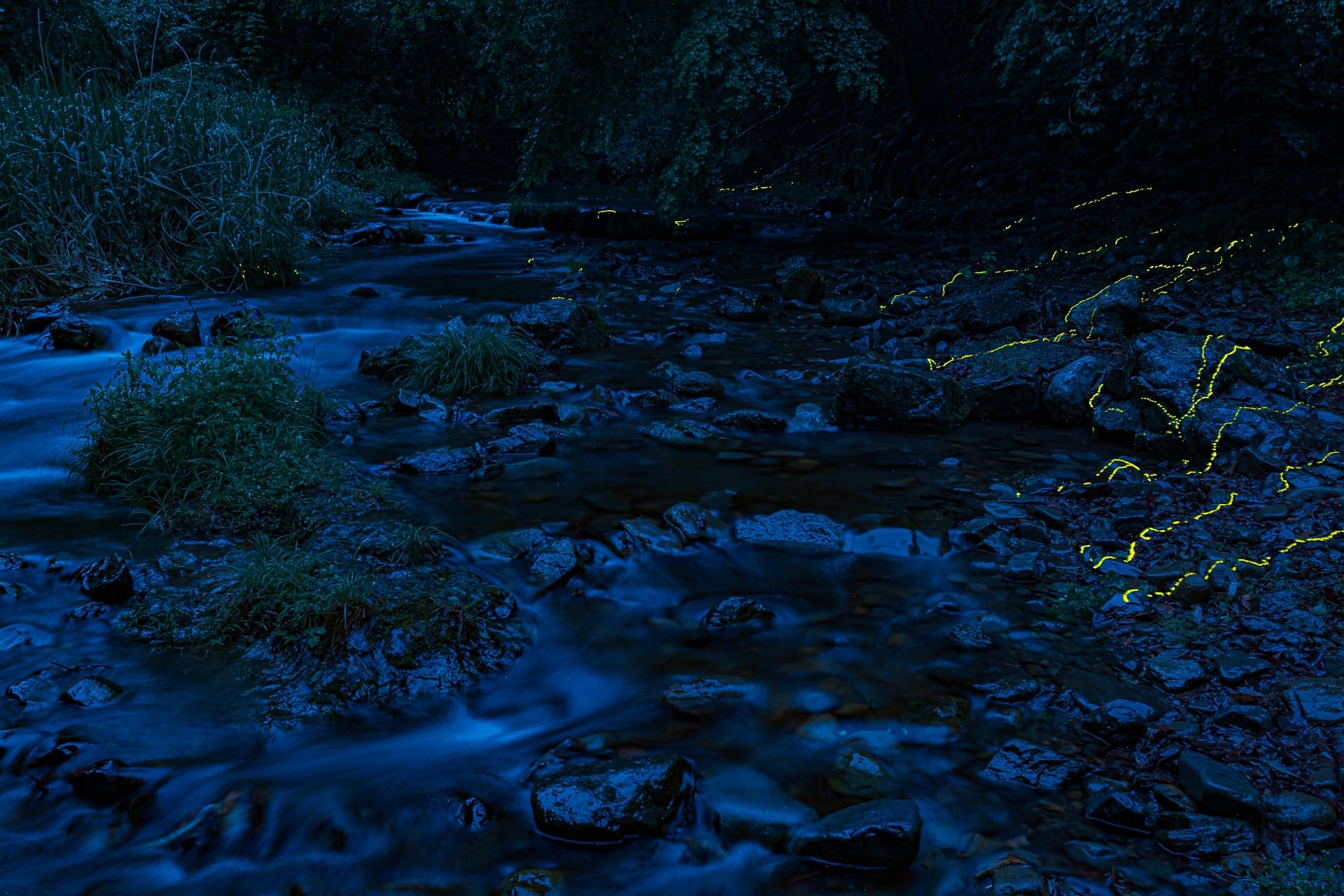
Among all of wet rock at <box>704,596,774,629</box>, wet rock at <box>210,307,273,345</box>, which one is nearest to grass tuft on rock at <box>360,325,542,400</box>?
wet rock at <box>210,307,273,345</box>

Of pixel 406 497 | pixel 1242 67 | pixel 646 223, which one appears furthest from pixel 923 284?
pixel 406 497

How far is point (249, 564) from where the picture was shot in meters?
4.28

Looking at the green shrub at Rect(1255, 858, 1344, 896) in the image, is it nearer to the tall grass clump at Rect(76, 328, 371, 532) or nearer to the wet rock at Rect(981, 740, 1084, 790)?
the wet rock at Rect(981, 740, 1084, 790)

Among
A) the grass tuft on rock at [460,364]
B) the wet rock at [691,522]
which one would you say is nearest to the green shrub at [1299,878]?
the wet rock at [691,522]

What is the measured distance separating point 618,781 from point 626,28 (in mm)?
11276

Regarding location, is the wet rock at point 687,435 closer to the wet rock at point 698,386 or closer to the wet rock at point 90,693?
the wet rock at point 698,386

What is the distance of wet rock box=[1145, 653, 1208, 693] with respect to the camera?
12.0 ft

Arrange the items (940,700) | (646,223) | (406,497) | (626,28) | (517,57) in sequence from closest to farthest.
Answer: (940,700), (406,497), (626,28), (517,57), (646,223)

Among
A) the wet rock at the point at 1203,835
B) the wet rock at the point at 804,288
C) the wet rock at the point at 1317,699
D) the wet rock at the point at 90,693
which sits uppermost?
the wet rock at the point at 804,288

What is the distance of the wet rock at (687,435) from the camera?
673cm

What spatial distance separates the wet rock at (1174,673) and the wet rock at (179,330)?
7.70 m

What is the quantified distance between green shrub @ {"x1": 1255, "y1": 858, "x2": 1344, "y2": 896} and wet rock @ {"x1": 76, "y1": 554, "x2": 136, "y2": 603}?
4529 mm

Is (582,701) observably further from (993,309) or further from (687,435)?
(993,309)

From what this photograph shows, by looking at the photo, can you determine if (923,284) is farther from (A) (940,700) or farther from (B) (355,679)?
(B) (355,679)
